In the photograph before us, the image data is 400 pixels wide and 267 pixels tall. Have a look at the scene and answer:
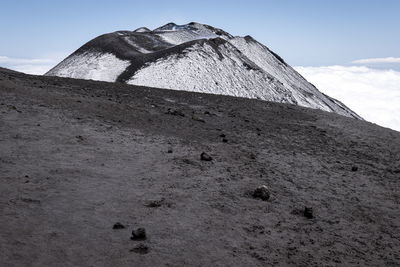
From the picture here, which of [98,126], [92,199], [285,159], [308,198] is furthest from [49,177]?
[285,159]

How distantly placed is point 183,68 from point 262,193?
25123mm

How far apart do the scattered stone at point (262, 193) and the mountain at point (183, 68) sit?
22052mm

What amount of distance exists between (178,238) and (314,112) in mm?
11160

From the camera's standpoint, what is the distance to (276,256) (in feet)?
13.5

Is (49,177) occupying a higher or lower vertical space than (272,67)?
lower

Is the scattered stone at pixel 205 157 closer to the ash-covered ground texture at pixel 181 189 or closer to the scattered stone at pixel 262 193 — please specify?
the ash-covered ground texture at pixel 181 189

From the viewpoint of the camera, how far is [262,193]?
5656 millimetres

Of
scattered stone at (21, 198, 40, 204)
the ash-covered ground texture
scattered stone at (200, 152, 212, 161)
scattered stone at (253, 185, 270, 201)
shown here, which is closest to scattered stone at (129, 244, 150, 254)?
the ash-covered ground texture

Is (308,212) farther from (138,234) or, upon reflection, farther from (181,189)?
(138,234)

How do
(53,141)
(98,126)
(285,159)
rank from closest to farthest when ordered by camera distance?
1. (53,141)
2. (285,159)
3. (98,126)

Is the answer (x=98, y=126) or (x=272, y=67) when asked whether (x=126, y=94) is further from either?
(x=272, y=67)

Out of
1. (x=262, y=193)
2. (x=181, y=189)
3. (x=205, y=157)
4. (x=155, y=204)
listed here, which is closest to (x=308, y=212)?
(x=262, y=193)

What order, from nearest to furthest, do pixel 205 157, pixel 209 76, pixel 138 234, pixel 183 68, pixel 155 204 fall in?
pixel 138 234, pixel 155 204, pixel 205 157, pixel 183 68, pixel 209 76

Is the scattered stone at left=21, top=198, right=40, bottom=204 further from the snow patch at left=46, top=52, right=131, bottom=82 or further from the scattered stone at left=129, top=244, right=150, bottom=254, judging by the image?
the snow patch at left=46, top=52, right=131, bottom=82
